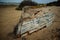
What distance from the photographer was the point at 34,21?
6.18ft

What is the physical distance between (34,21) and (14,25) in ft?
3.32

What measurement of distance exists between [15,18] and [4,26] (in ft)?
1.51

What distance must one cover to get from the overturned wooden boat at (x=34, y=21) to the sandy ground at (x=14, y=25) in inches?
2.9

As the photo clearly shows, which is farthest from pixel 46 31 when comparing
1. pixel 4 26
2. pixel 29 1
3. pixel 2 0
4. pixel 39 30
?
pixel 2 0

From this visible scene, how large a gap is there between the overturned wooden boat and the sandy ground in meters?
0.07

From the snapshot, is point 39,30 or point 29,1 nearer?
point 39,30

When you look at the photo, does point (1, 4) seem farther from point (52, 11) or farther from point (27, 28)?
point (27, 28)

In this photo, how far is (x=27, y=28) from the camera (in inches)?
66.9

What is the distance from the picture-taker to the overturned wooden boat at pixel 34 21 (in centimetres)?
166

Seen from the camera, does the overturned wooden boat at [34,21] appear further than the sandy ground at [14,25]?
Yes

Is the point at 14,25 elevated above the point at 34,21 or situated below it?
below

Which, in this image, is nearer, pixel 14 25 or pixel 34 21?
pixel 34 21

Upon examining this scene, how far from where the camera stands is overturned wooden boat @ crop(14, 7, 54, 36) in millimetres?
1657

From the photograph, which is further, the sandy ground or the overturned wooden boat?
the overturned wooden boat
